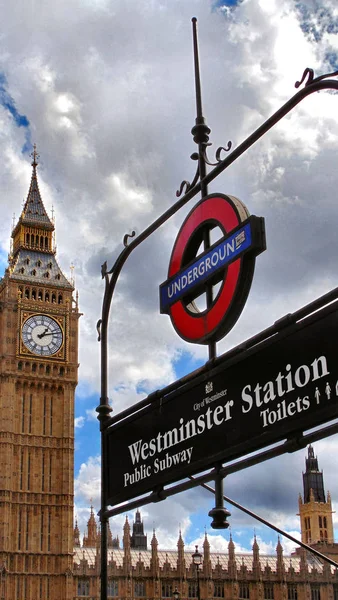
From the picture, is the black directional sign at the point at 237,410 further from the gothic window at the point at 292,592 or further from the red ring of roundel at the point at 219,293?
the gothic window at the point at 292,592

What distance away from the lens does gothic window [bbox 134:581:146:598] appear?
258ft

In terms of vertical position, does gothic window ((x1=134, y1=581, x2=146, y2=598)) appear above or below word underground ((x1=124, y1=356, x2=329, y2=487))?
above

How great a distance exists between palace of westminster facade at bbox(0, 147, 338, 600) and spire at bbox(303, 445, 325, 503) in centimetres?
4150

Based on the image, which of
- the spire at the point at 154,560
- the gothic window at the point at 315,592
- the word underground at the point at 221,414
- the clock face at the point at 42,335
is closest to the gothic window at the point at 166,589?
the spire at the point at 154,560

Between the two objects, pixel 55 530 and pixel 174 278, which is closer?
pixel 174 278

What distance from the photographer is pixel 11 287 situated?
75625 millimetres

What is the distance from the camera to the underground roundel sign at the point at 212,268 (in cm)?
686

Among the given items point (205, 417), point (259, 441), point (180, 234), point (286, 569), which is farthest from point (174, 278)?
point (286, 569)

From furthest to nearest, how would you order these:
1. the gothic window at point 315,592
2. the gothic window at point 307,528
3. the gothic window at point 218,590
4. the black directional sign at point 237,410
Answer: the gothic window at point 307,528 → the gothic window at point 315,592 → the gothic window at point 218,590 → the black directional sign at point 237,410

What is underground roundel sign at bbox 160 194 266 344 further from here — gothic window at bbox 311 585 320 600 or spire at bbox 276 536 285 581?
gothic window at bbox 311 585 320 600

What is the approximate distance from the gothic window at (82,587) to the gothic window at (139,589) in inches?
202

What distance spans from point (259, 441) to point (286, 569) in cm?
8744

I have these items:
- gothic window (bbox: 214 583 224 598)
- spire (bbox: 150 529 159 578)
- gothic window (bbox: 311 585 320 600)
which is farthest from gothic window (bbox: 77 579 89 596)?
gothic window (bbox: 311 585 320 600)

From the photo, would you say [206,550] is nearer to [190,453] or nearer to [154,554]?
[154,554]
